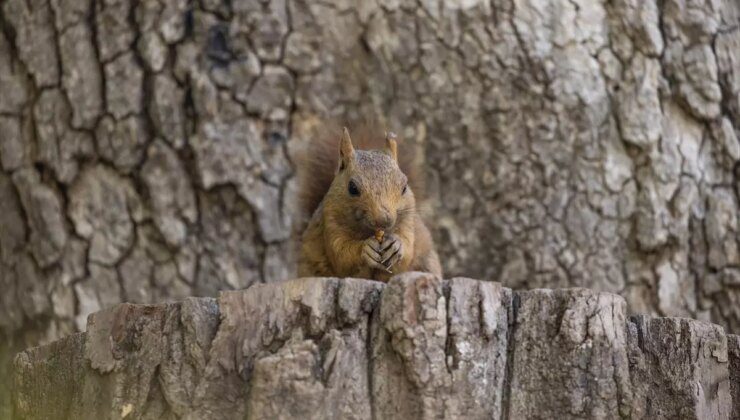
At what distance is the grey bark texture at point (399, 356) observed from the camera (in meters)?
1.96

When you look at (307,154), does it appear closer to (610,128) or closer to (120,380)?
(610,128)

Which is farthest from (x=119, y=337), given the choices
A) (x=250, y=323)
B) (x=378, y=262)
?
(x=378, y=262)

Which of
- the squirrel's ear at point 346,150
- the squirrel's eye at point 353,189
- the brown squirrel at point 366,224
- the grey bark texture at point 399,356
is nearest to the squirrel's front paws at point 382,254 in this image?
the brown squirrel at point 366,224

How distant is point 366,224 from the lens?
2857 mm

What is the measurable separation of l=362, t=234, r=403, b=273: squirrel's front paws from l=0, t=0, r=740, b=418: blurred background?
0.79m

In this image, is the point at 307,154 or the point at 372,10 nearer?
the point at 307,154

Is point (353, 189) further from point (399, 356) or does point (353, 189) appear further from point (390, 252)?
point (399, 356)

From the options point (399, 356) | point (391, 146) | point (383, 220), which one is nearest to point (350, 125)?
point (391, 146)

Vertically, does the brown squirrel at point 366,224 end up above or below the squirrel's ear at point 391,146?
below

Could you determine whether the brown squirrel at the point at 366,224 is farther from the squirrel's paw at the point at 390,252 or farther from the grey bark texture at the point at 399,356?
the grey bark texture at the point at 399,356

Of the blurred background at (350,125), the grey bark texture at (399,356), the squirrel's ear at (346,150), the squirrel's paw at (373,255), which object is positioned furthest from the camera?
the blurred background at (350,125)

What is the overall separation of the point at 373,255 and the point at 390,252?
0.04 metres

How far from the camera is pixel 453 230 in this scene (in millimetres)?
3592

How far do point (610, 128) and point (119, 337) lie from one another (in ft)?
6.60
